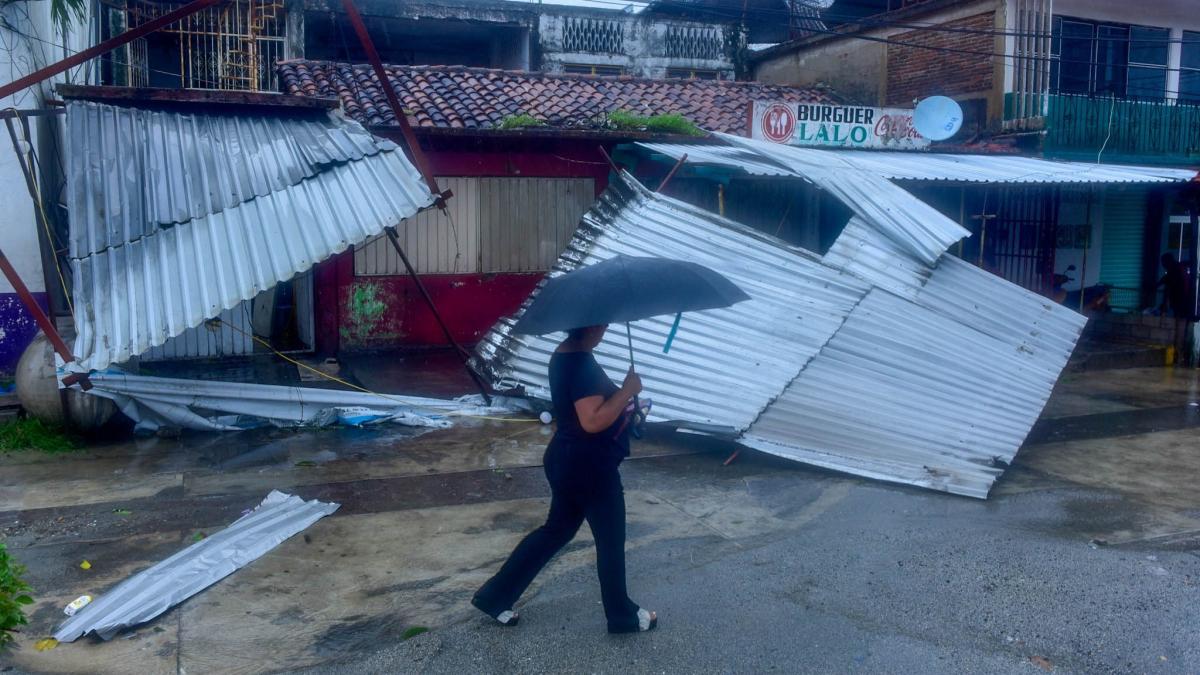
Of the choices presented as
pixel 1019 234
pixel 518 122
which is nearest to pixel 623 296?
pixel 518 122

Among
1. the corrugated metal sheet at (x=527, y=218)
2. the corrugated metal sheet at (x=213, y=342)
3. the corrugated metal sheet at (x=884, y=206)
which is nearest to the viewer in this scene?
the corrugated metal sheet at (x=884, y=206)

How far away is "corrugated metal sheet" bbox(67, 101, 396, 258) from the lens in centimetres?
730

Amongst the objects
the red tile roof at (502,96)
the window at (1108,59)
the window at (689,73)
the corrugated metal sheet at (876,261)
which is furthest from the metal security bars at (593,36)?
the corrugated metal sheet at (876,261)

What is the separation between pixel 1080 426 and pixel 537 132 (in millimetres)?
6794

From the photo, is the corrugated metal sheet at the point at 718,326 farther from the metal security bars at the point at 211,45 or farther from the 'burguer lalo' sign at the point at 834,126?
the metal security bars at the point at 211,45

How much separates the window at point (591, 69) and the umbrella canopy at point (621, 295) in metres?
A: 16.2

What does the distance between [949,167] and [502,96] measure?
5968mm

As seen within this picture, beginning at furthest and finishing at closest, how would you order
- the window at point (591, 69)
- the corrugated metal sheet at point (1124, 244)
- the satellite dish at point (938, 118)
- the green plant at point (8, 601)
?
the window at point (591, 69), the corrugated metal sheet at point (1124, 244), the satellite dish at point (938, 118), the green plant at point (8, 601)

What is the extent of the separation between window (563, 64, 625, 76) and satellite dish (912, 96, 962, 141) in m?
8.49

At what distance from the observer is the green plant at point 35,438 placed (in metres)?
7.91

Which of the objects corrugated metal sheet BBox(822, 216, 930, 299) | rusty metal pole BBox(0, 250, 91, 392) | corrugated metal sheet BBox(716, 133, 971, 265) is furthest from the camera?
corrugated metal sheet BBox(716, 133, 971, 265)

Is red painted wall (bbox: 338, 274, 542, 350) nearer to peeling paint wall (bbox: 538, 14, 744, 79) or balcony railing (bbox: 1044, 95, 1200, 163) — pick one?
balcony railing (bbox: 1044, 95, 1200, 163)

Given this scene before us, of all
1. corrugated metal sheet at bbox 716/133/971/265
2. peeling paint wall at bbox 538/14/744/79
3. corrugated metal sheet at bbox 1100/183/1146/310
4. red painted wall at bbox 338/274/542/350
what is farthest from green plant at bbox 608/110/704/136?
peeling paint wall at bbox 538/14/744/79

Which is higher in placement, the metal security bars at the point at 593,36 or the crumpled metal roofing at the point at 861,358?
the metal security bars at the point at 593,36
